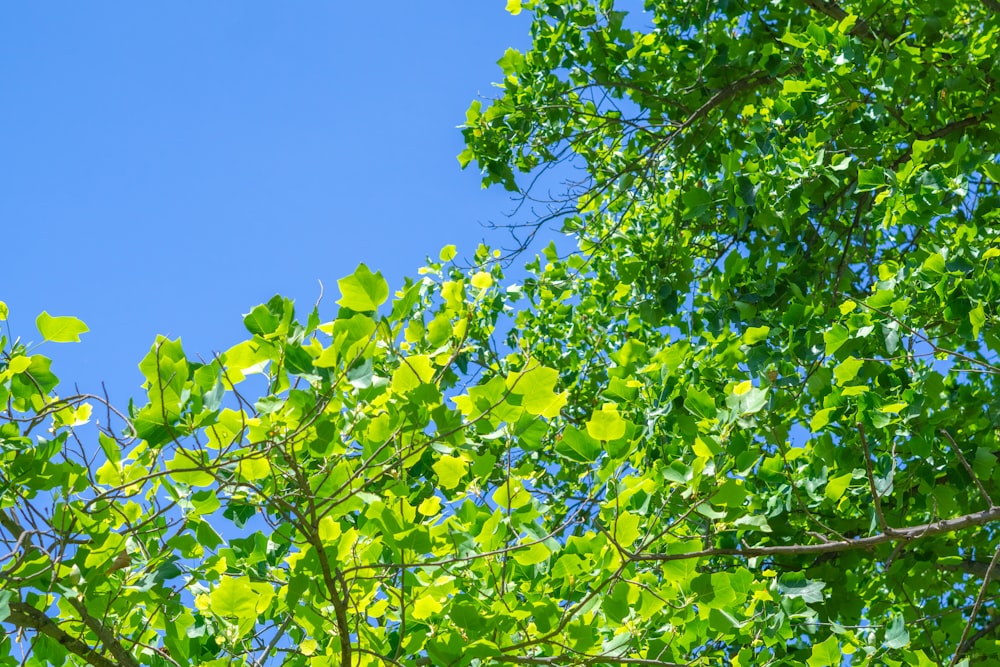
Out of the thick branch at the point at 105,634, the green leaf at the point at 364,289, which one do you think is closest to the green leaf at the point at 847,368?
the green leaf at the point at 364,289

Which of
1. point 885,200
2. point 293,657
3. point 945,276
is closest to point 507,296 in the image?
point 885,200

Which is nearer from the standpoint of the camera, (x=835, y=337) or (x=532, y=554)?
(x=532, y=554)

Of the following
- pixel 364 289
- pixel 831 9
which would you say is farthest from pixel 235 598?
pixel 831 9

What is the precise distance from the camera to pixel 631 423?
106 inches

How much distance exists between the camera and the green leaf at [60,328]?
2021mm

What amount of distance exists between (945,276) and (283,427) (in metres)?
2.37

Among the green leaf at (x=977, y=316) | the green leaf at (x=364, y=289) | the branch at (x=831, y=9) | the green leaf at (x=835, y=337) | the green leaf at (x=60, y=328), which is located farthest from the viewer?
the branch at (x=831, y=9)

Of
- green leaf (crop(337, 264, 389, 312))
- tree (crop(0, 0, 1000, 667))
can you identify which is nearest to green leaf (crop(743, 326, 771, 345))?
tree (crop(0, 0, 1000, 667))

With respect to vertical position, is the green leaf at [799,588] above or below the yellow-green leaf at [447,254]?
below

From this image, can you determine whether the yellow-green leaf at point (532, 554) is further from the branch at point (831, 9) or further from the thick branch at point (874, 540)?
the branch at point (831, 9)

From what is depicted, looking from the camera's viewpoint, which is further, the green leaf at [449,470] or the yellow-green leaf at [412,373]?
the green leaf at [449,470]

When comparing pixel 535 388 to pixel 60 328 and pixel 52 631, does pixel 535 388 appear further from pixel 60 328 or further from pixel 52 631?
pixel 52 631

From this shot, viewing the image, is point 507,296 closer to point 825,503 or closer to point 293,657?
point 825,503

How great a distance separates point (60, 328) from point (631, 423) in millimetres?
1554
